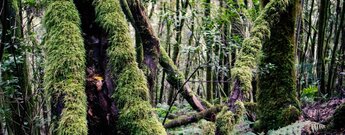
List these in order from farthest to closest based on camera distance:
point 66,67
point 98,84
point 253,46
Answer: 1. point 253,46
2. point 98,84
3. point 66,67

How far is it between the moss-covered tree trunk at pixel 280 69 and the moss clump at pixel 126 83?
3244 millimetres

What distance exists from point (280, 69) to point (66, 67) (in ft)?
13.4

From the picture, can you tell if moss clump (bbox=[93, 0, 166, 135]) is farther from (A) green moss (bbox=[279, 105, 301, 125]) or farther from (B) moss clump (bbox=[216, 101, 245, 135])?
(A) green moss (bbox=[279, 105, 301, 125])

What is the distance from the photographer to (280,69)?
5.70 meters

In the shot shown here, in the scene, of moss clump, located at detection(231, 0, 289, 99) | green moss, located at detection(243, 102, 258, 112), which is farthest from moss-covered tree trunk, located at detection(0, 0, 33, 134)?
green moss, located at detection(243, 102, 258, 112)

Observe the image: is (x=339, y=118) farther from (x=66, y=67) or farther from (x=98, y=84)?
(x=66, y=67)

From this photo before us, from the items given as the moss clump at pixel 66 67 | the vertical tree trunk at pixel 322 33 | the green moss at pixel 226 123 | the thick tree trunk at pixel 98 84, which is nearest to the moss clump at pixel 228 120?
the green moss at pixel 226 123

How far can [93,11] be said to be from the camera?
3.16 meters

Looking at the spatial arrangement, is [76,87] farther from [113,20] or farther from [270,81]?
[270,81]

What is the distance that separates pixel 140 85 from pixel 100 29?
682 millimetres

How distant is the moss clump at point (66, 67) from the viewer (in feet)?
8.02

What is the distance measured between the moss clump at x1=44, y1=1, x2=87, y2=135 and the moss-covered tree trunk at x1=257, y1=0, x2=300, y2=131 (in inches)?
143

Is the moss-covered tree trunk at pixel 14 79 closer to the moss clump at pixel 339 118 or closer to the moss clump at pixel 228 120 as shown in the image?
the moss clump at pixel 228 120

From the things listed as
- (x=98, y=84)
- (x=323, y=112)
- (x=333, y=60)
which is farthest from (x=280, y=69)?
(x=98, y=84)
